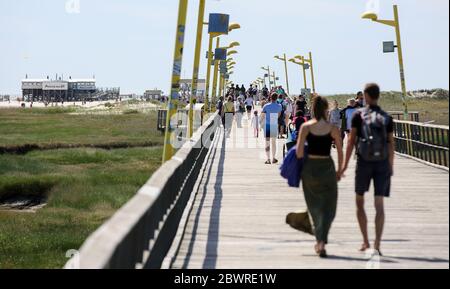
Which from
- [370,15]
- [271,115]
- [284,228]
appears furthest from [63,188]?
[284,228]

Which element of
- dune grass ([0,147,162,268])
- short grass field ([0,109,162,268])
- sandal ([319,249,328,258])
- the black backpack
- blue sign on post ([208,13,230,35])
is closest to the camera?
the black backpack

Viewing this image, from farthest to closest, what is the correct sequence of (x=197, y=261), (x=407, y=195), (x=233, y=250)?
(x=407, y=195), (x=233, y=250), (x=197, y=261)

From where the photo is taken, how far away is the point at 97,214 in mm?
30703

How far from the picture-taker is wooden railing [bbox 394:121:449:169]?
2020 cm

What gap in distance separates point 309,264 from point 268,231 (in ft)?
7.98

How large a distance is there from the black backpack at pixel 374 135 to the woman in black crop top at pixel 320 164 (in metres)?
0.51

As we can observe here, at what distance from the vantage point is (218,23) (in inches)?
1018

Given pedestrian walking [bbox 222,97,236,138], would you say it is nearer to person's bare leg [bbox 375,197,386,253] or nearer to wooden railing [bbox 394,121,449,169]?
wooden railing [bbox 394,121,449,169]

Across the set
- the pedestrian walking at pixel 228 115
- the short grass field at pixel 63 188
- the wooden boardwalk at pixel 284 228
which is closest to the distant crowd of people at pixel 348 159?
the wooden boardwalk at pixel 284 228

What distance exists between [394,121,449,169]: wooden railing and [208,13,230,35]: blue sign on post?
5.47 metres

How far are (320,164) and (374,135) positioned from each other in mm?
752

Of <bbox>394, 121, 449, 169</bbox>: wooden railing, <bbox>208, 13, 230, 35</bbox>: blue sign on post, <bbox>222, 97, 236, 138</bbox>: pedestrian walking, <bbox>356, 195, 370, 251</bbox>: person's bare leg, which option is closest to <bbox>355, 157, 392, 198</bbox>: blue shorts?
<bbox>356, 195, 370, 251</bbox>: person's bare leg
